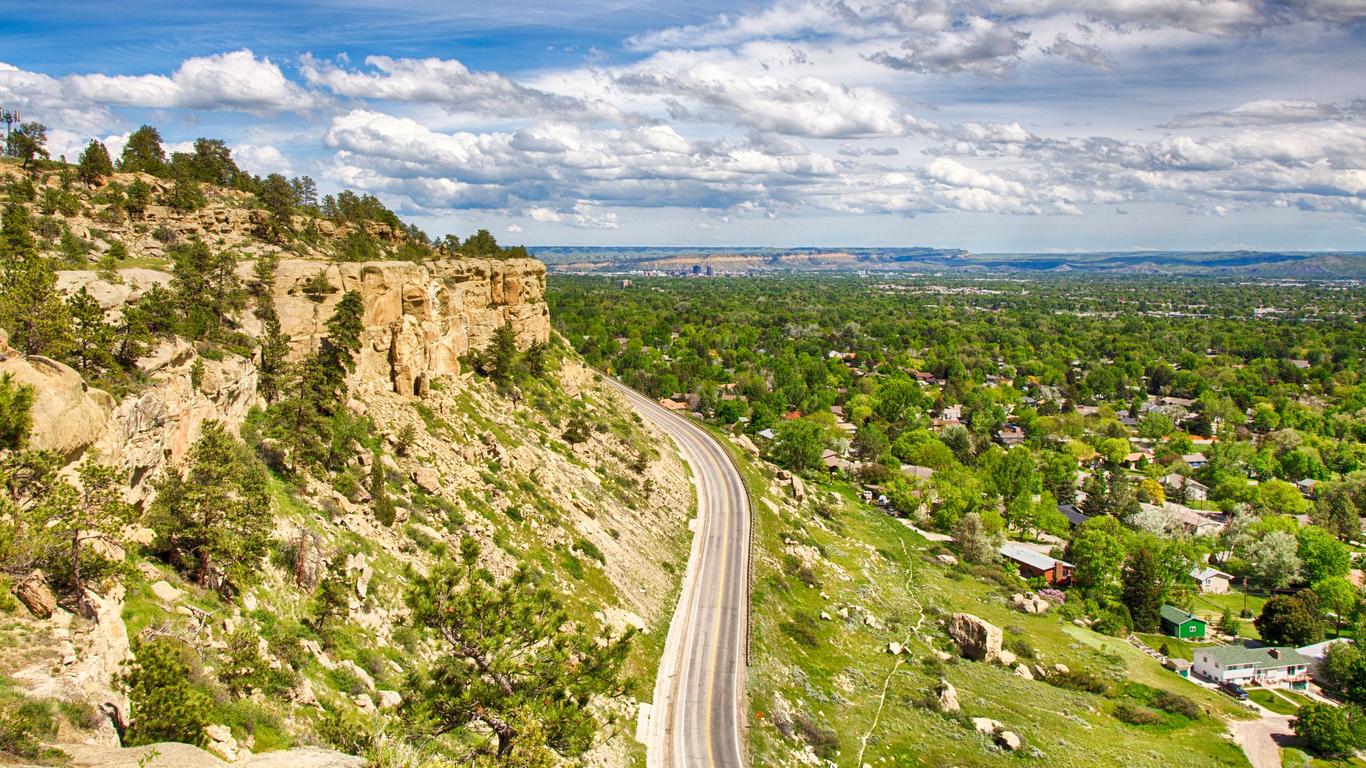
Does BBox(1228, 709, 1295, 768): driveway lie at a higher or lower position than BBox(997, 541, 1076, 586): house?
lower

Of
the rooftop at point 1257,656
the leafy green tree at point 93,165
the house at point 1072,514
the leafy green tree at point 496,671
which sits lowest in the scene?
the rooftop at point 1257,656

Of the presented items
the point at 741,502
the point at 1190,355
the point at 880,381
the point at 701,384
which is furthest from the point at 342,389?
the point at 1190,355

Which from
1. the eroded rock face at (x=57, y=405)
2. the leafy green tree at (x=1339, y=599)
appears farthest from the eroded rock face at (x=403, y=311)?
the leafy green tree at (x=1339, y=599)

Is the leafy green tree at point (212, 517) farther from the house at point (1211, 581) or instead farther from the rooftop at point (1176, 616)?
the house at point (1211, 581)

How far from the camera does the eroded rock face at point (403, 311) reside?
41.9 metres

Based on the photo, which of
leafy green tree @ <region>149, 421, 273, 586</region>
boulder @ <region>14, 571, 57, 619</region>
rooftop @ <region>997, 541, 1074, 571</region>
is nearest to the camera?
boulder @ <region>14, 571, 57, 619</region>

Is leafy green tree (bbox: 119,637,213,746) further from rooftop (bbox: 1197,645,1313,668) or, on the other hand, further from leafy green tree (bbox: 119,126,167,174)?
rooftop (bbox: 1197,645,1313,668)

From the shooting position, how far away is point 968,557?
7681 centimetres

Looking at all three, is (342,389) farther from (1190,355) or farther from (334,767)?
(1190,355)

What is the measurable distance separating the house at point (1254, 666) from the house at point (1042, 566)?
52.0 ft

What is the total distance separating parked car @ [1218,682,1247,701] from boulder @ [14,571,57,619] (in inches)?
2757

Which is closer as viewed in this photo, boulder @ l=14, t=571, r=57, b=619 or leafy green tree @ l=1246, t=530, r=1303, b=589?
A: boulder @ l=14, t=571, r=57, b=619

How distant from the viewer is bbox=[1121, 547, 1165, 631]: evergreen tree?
2638 inches

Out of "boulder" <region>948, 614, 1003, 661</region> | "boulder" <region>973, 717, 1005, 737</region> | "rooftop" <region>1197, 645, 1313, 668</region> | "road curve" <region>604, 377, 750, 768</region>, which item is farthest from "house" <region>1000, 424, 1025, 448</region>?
"boulder" <region>973, 717, 1005, 737</region>
